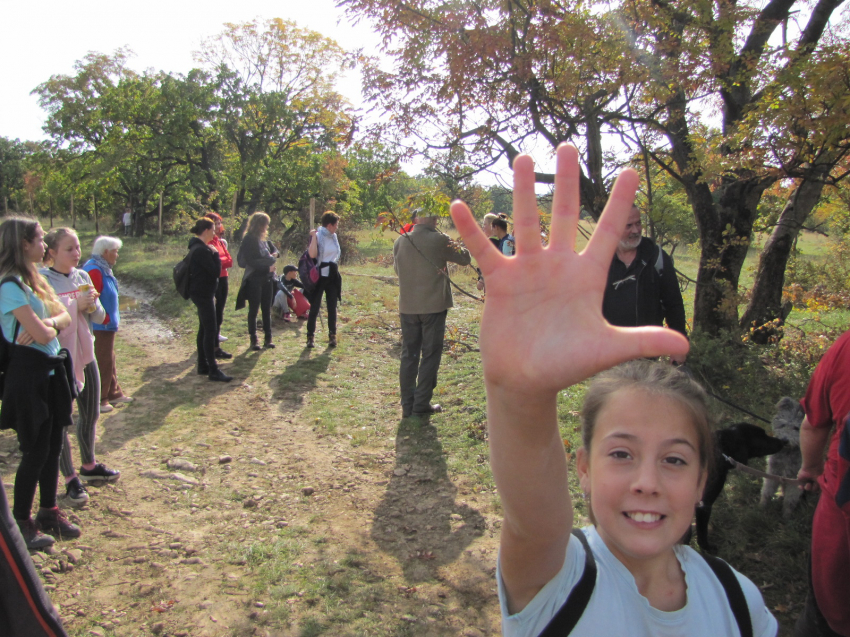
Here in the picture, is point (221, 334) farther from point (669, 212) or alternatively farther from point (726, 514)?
point (726, 514)

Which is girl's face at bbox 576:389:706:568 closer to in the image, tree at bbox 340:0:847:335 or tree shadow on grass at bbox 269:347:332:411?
tree at bbox 340:0:847:335

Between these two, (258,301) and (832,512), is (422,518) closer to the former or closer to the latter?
(832,512)

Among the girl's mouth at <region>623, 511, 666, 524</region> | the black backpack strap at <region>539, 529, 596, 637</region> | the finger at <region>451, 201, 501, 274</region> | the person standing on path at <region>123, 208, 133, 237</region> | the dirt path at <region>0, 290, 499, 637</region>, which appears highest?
the person standing on path at <region>123, 208, 133, 237</region>

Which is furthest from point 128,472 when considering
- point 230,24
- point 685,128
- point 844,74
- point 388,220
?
point 230,24

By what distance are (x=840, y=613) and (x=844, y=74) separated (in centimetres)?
333

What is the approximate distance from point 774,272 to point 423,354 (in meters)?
4.34

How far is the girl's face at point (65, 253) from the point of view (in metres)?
4.22

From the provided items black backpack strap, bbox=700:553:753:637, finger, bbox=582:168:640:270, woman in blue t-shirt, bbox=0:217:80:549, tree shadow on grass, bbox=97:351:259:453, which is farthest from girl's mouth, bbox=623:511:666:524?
tree shadow on grass, bbox=97:351:259:453

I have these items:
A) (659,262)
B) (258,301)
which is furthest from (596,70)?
(258,301)

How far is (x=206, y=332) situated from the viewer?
6.98 meters

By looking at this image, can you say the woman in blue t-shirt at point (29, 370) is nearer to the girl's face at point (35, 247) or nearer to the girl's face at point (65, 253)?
the girl's face at point (35, 247)

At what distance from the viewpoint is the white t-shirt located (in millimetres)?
1178

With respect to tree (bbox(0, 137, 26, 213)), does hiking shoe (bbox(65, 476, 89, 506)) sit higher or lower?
lower

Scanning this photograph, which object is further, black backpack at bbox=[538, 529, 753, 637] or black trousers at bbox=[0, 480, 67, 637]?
black trousers at bbox=[0, 480, 67, 637]
